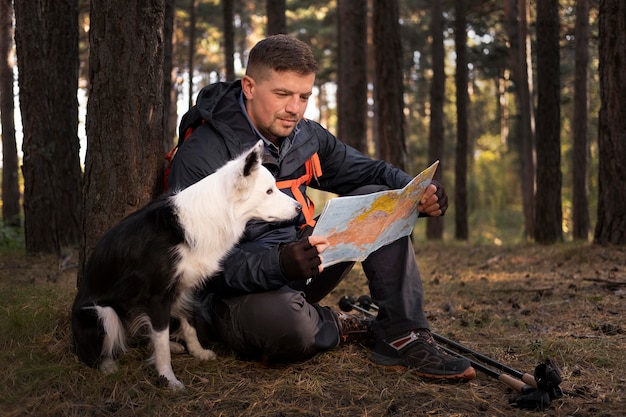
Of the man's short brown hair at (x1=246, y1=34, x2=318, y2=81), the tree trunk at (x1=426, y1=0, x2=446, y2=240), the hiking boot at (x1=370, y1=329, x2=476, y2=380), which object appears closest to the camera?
the hiking boot at (x1=370, y1=329, x2=476, y2=380)

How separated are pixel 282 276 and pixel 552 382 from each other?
5.46ft

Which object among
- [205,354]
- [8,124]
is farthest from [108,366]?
[8,124]

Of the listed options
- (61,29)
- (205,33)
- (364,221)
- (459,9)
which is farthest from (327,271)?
(205,33)

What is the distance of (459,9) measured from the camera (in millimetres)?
16312

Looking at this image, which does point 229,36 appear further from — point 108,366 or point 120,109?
point 108,366

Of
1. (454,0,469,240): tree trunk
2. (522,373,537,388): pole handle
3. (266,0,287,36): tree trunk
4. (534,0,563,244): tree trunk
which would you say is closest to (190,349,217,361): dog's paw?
(522,373,537,388): pole handle

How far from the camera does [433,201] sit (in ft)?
14.5

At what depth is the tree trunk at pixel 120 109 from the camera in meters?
4.53

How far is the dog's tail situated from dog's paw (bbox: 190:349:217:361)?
52cm

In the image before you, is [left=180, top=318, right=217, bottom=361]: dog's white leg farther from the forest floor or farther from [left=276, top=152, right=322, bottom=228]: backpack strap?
[left=276, top=152, right=322, bottom=228]: backpack strap

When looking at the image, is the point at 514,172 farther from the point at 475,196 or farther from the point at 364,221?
the point at 364,221

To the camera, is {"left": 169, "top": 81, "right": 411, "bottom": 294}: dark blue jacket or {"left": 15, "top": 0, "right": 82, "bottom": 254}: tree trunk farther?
{"left": 15, "top": 0, "right": 82, "bottom": 254}: tree trunk

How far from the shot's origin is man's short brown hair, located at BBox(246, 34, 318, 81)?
418 cm

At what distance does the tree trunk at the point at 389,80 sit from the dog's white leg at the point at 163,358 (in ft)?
26.2
